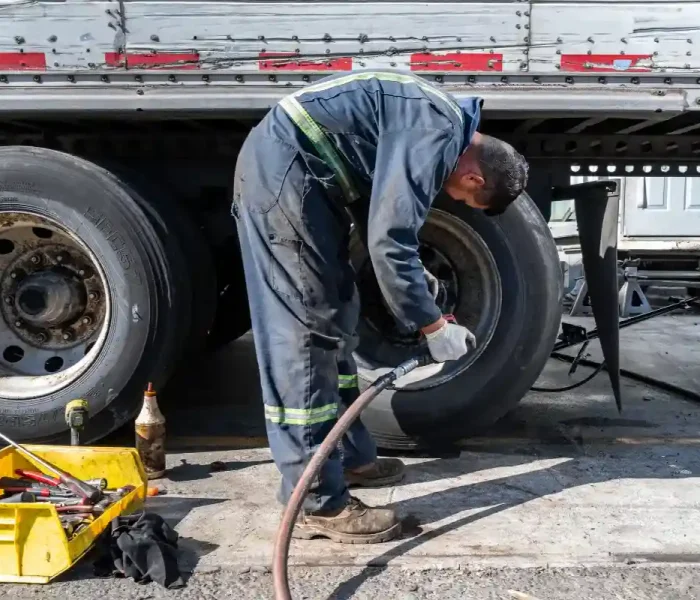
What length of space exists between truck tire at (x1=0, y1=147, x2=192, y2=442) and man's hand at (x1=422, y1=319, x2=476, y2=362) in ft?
4.20

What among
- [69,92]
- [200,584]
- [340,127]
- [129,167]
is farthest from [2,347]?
[340,127]

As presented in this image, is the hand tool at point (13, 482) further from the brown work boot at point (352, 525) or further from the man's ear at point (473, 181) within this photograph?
the man's ear at point (473, 181)

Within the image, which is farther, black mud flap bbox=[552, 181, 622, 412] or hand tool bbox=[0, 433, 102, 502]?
black mud flap bbox=[552, 181, 622, 412]

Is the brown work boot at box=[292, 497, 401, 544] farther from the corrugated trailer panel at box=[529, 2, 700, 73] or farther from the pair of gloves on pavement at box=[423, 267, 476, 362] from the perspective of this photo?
the corrugated trailer panel at box=[529, 2, 700, 73]

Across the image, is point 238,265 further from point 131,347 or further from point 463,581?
point 463,581

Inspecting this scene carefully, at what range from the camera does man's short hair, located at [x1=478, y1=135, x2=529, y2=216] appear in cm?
265

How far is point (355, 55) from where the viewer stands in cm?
316

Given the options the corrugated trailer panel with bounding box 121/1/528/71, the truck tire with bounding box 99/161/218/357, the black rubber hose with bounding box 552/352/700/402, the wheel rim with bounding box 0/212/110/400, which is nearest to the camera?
the corrugated trailer panel with bounding box 121/1/528/71

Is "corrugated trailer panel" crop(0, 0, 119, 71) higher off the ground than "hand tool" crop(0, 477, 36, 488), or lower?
higher

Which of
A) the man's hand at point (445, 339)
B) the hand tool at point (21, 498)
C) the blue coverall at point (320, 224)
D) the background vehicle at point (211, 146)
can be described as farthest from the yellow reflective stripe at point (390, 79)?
the hand tool at point (21, 498)

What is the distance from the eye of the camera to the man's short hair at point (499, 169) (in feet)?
8.71

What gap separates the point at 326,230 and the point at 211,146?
1262mm

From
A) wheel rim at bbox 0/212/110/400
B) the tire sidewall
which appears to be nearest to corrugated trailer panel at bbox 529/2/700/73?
the tire sidewall

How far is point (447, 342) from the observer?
2.61 metres
